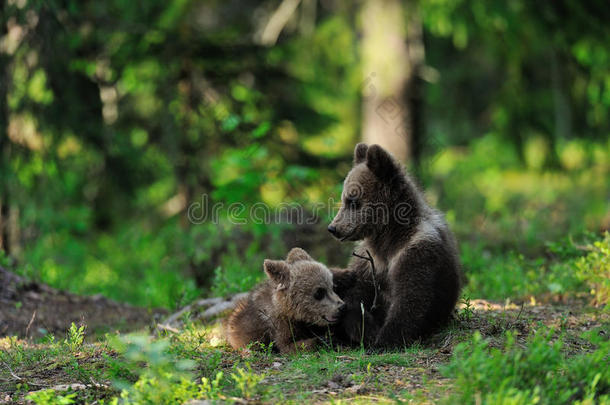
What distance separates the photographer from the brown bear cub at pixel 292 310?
562 cm

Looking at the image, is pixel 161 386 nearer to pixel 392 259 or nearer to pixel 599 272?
pixel 392 259

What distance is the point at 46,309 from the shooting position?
7980 mm

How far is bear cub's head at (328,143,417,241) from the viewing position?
5.57 metres

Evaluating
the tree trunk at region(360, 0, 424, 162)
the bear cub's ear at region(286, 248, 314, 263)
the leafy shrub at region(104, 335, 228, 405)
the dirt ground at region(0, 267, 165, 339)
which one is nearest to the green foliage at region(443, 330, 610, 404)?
the leafy shrub at region(104, 335, 228, 405)

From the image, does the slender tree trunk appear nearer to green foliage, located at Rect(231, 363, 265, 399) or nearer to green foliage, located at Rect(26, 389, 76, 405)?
green foliage, located at Rect(26, 389, 76, 405)

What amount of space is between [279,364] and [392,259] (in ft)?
4.27

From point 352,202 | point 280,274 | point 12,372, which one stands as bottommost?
point 12,372

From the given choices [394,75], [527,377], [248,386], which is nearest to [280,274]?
[248,386]

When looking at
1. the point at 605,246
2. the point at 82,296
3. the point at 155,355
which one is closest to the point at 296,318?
the point at 155,355

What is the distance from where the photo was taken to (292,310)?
5.71 m

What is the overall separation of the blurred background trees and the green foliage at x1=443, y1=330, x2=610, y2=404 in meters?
4.38

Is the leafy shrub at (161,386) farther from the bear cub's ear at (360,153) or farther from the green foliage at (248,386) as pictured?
the bear cub's ear at (360,153)

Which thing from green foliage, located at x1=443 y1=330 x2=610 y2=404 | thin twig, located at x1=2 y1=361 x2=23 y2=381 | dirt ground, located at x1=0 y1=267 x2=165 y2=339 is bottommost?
dirt ground, located at x1=0 y1=267 x2=165 y2=339

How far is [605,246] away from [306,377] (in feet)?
13.1
